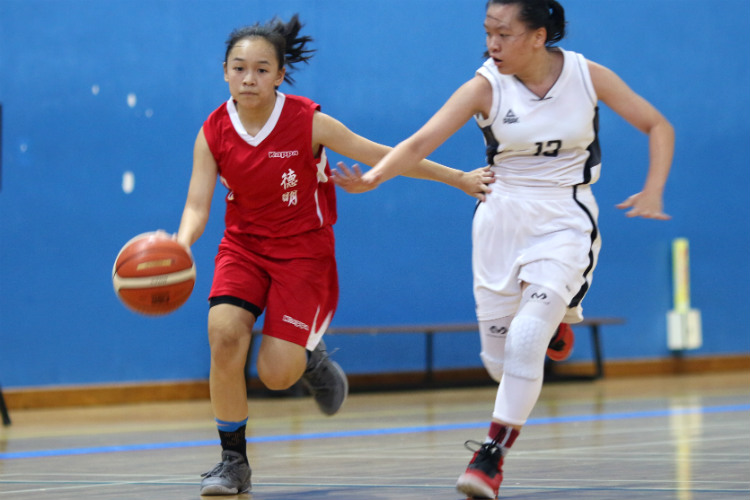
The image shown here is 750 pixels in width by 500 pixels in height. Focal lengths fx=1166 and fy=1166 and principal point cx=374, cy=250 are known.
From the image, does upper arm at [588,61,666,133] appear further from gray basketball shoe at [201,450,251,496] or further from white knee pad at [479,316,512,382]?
gray basketball shoe at [201,450,251,496]

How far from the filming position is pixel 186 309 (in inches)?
319

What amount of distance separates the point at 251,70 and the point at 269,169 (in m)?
0.33

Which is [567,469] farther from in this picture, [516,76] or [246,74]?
[246,74]

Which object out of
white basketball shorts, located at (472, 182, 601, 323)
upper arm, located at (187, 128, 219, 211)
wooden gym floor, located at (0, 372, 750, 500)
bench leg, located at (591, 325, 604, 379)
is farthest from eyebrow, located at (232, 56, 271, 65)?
bench leg, located at (591, 325, 604, 379)

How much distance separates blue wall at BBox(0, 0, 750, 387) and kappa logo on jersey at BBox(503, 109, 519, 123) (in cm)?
484

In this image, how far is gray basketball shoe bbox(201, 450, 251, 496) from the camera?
3.45 m

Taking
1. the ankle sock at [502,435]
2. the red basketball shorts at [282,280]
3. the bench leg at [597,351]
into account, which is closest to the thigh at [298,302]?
the red basketball shorts at [282,280]

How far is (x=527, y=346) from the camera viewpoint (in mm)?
3252

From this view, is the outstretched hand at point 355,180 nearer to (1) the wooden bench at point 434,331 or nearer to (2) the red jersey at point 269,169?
(2) the red jersey at point 269,169

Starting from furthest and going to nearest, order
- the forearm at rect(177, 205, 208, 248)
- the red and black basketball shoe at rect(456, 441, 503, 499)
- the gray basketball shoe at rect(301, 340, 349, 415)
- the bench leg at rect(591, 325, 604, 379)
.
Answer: the bench leg at rect(591, 325, 604, 379) → the gray basketball shoe at rect(301, 340, 349, 415) → the forearm at rect(177, 205, 208, 248) → the red and black basketball shoe at rect(456, 441, 503, 499)

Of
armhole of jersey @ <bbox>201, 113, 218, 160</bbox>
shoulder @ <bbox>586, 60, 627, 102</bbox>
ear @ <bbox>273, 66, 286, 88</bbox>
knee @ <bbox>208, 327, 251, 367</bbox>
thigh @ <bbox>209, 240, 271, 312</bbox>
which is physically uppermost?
ear @ <bbox>273, 66, 286, 88</bbox>

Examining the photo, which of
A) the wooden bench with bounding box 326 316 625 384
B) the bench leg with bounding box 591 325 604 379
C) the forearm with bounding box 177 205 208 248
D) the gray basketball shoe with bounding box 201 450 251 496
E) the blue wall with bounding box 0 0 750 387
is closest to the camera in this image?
the gray basketball shoe with bounding box 201 450 251 496

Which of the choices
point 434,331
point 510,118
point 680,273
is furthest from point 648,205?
point 680,273

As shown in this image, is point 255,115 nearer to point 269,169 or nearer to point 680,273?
point 269,169
